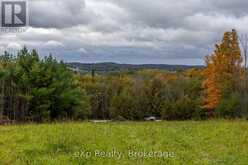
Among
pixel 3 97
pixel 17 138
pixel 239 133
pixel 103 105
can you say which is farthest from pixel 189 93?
pixel 17 138

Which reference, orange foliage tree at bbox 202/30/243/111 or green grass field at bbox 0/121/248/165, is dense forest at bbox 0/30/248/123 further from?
green grass field at bbox 0/121/248/165

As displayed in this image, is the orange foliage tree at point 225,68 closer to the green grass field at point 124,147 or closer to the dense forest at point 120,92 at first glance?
the dense forest at point 120,92

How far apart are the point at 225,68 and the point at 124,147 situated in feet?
92.5

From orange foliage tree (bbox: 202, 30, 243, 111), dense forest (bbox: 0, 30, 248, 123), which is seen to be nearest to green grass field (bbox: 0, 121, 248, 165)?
dense forest (bbox: 0, 30, 248, 123)

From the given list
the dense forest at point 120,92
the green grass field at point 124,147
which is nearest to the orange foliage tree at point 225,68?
the dense forest at point 120,92

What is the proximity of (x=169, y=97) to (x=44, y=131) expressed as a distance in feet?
105

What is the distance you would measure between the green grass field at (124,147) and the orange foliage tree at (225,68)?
2408 centimetres

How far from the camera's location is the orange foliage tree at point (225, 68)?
34250 millimetres

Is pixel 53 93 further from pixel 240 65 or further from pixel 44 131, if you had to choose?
pixel 240 65

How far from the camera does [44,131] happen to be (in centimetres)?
1023

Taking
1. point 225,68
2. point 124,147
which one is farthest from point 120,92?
point 124,147

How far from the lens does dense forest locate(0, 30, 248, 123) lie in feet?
71.4

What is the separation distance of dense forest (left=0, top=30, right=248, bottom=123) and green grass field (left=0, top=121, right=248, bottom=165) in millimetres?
8538

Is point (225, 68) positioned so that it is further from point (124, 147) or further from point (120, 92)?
point (124, 147)
